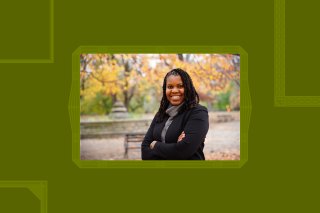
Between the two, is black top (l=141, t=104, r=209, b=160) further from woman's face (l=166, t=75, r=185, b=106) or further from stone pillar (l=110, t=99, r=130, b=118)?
stone pillar (l=110, t=99, r=130, b=118)

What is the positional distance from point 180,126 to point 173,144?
0.18 metres

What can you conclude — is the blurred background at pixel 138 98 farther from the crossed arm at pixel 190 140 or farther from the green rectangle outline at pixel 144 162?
the crossed arm at pixel 190 140

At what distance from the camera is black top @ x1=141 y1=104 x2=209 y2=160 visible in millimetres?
2295

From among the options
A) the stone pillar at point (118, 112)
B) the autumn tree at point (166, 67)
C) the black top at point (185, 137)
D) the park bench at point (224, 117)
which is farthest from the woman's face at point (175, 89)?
the park bench at point (224, 117)

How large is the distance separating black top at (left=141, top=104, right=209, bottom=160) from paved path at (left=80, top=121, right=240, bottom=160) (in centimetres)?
607

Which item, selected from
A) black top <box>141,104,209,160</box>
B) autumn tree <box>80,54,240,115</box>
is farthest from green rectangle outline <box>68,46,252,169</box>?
autumn tree <box>80,54,240,115</box>

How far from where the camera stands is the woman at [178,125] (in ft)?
7.57

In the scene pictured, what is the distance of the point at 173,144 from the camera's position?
2.36 m

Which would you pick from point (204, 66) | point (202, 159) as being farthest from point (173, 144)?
point (204, 66)

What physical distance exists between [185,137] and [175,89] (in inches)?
19.6

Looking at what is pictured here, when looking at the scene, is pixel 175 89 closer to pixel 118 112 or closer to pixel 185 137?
pixel 185 137

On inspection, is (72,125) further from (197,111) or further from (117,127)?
(117,127)

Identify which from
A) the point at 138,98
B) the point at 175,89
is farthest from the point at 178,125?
the point at 138,98

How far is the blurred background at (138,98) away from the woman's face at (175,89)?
3.58 metres
